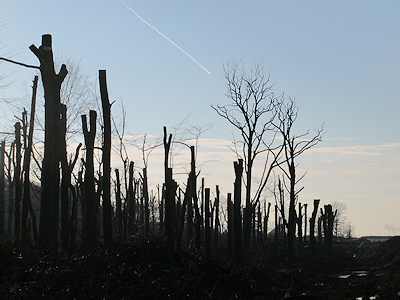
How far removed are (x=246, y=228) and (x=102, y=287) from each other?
38.5ft

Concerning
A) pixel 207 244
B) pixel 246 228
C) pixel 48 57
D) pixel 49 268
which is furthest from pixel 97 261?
pixel 246 228

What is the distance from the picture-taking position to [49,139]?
13.8m

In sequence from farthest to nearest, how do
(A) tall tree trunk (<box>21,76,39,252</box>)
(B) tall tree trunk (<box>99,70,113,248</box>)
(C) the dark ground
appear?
(A) tall tree trunk (<box>21,76,39,252</box>), (B) tall tree trunk (<box>99,70,113,248</box>), (C) the dark ground

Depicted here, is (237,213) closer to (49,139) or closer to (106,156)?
(106,156)

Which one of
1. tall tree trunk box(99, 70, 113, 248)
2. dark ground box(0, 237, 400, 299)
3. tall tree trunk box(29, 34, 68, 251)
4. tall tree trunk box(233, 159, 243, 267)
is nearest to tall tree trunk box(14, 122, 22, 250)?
tall tree trunk box(29, 34, 68, 251)

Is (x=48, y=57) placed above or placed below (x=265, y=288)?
above

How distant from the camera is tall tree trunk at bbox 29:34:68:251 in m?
13.3

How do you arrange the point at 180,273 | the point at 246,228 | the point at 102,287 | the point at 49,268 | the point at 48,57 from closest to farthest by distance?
the point at 102,287, the point at 49,268, the point at 180,273, the point at 48,57, the point at 246,228

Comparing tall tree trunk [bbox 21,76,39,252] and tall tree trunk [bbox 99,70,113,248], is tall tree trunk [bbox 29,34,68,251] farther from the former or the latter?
tall tree trunk [bbox 21,76,39,252]

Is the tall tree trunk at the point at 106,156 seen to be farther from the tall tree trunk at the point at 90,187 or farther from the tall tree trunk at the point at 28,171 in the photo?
the tall tree trunk at the point at 28,171

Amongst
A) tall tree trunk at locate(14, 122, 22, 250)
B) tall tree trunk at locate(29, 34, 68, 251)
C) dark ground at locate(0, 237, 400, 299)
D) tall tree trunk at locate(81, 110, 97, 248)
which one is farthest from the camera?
tall tree trunk at locate(14, 122, 22, 250)

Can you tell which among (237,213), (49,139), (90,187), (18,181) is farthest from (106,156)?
(18,181)

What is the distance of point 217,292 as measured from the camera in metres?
9.73

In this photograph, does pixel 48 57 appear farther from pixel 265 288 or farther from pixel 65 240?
pixel 265 288
